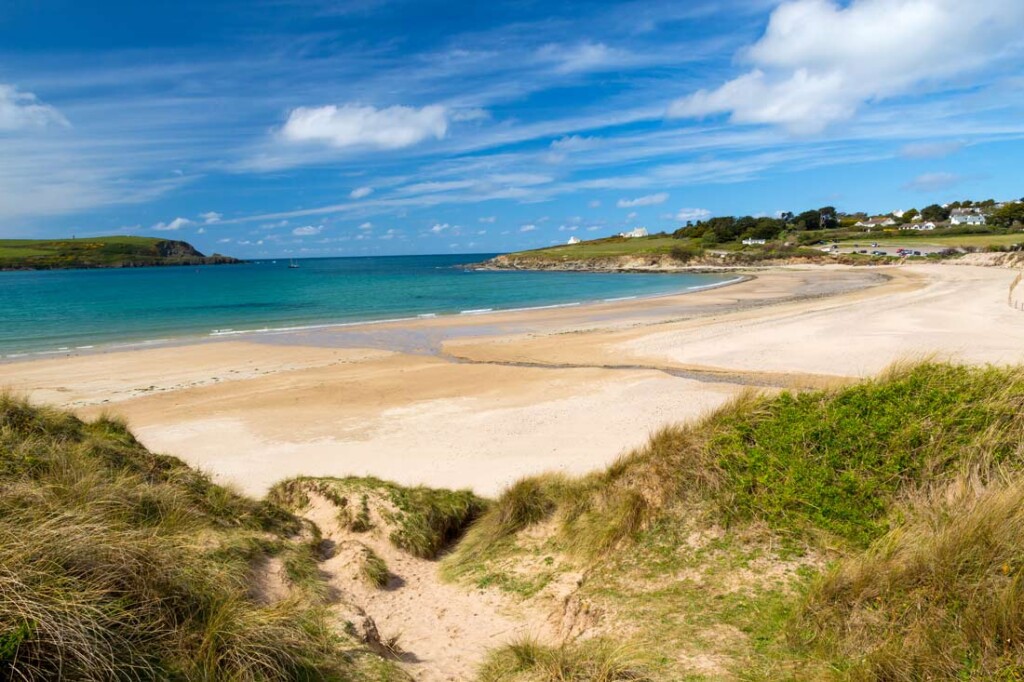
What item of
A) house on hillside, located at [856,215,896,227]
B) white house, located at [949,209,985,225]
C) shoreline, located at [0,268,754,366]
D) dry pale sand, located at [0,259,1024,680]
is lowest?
dry pale sand, located at [0,259,1024,680]

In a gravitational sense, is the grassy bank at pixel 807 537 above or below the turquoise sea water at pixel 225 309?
below

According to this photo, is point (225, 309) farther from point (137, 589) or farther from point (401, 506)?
point (137, 589)

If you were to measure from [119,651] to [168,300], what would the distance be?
2632 inches

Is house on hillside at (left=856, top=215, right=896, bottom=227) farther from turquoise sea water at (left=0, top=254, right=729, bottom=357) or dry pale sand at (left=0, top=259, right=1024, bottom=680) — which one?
dry pale sand at (left=0, top=259, right=1024, bottom=680)

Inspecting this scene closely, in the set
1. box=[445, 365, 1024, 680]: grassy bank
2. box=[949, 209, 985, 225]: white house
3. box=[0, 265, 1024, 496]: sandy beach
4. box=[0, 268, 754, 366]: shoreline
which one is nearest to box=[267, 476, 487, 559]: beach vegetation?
box=[445, 365, 1024, 680]: grassy bank

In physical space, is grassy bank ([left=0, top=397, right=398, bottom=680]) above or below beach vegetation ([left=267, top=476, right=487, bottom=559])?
above

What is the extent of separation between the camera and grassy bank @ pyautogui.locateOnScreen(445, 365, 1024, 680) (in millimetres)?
3920

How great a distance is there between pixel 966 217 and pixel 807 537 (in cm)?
15842

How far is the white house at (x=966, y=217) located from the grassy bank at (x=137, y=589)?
483ft

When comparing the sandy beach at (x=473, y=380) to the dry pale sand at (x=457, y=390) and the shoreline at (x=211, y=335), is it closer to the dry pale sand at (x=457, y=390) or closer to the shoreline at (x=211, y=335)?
the dry pale sand at (x=457, y=390)

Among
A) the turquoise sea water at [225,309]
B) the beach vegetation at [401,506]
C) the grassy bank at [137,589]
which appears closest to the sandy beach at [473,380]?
the beach vegetation at [401,506]

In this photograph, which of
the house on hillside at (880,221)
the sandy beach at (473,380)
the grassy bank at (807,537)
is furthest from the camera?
the house on hillside at (880,221)

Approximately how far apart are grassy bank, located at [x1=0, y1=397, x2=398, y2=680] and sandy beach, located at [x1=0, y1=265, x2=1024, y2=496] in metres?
3.49

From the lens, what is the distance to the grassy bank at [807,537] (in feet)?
12.9
